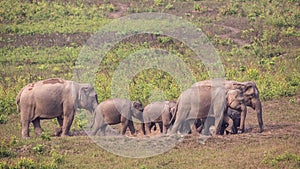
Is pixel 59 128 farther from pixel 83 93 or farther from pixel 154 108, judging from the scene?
pixel 154 108

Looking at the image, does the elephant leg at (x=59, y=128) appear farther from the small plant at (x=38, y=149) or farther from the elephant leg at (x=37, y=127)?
the small plant at (x=38, y=149)

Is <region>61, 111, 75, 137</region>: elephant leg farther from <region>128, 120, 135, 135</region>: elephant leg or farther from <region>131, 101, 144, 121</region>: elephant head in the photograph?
<region>131, 101, 144, 121</region>: elephant head

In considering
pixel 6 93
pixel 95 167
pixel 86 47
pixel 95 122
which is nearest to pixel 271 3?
pixel 86 47

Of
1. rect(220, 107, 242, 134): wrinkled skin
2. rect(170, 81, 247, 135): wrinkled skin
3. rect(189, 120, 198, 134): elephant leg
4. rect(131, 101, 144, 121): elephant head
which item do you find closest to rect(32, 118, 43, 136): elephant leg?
rect(131, 101, 144, 121): elephant head

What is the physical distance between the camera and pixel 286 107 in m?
29.7

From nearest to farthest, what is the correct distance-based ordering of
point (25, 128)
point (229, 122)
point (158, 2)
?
1. point (229, 122)
2. point (25, 128)
3. point (158, 2)

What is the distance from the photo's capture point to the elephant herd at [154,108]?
1003 inches

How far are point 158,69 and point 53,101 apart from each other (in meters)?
10.2

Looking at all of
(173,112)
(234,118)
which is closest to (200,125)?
(173,112)

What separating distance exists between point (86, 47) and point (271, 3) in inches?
425

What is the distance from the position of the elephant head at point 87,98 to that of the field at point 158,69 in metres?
0.96

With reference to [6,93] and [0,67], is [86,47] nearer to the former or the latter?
[0,67]

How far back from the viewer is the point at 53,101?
84.8 ft

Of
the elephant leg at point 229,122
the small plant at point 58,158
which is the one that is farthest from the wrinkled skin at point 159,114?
the small plant at point 58,158
